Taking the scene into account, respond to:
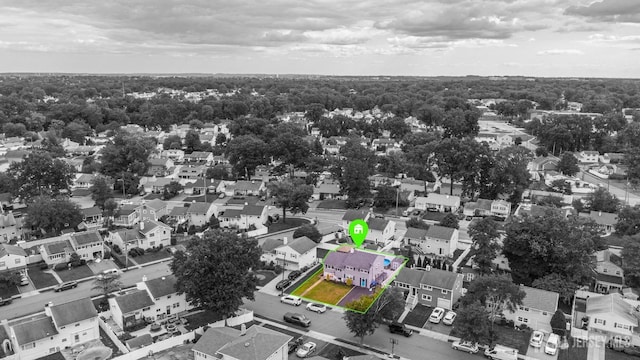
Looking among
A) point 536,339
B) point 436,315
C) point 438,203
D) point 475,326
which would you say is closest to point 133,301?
point 436,315

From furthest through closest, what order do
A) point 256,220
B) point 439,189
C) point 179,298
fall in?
point 439,189 < point 256,220 < point 179,298

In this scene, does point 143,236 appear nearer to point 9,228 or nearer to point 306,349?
point 9,228

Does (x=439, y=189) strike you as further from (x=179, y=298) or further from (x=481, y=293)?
(x=179, y=298)

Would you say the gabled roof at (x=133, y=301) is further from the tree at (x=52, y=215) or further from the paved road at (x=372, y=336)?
the tree at (x=52, y=215)

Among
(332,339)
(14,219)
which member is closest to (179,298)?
(332,339)

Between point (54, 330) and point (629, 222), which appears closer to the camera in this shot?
point (54, 330)

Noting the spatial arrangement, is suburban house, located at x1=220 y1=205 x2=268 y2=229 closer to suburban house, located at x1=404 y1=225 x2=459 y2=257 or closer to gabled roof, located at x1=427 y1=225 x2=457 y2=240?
suburban house, located at x1=404 y1=225 x2=459 y2=257
